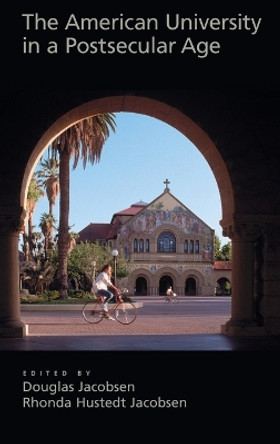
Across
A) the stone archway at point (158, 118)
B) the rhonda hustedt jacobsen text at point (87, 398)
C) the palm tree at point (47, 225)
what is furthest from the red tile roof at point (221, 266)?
the rhonda hustedt jacobsen text at point (87, 398)

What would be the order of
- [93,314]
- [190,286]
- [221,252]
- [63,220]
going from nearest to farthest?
[93,314], [63,220], [190,286], [221,252]

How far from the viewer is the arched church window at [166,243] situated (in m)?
68.7

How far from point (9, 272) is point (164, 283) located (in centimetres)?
6129

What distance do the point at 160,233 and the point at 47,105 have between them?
59.4 m

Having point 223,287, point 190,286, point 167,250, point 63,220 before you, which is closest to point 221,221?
point 63,220

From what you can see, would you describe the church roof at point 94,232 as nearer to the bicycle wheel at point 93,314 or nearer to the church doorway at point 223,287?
the church doorway at point 223,287

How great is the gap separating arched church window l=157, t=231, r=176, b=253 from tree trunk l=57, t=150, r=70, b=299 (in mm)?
41535

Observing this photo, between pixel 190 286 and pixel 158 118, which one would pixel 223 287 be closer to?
pixel 190 286

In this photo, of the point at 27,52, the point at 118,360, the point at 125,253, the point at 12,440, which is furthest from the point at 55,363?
the point at 125,253

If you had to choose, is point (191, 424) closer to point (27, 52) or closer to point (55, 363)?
point (55, 363)

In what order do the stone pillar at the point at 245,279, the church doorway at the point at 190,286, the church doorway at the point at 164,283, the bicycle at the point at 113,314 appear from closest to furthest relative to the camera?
1. the stone pillar at the point at 245,279
2. the bicycle at the point at 113,314
3. the church doorway at the point at 164,283
4. the church doorway at the point at 190,286

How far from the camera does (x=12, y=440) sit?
4.94m

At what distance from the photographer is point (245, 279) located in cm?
982

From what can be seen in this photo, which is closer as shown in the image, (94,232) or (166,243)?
(166,243)
